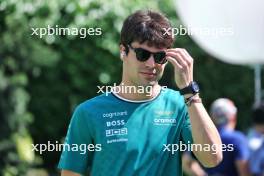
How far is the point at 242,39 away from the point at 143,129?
2.92 metres

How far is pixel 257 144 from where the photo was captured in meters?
6.80

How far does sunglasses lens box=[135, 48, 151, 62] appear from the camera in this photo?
3.85 m

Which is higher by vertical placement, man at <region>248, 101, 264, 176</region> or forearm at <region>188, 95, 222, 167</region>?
forearm at <region>188, 95, 222, 167</region>

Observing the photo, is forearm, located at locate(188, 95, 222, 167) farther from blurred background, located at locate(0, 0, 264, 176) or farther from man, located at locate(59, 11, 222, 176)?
blurred background, located at locate(0, 0, 264, 176)

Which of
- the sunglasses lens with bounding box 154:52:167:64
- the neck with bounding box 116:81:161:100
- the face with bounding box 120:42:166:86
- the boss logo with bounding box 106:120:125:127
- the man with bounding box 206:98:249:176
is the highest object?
the sunglasses lens with bounding box 154:52:167:64

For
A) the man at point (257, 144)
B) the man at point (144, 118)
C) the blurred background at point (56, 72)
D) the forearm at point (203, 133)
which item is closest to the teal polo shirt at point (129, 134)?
the man at point (144, 118)

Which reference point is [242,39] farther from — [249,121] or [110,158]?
[249,121]

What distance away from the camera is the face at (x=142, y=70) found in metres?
3.83

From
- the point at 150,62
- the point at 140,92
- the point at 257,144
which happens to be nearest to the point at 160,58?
the point at 150,62

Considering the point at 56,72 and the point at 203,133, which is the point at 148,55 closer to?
the point at 203,133

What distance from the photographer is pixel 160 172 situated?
12.4 feet

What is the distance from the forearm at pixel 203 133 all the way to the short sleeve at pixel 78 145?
1.56 feet

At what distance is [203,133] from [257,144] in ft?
10.4

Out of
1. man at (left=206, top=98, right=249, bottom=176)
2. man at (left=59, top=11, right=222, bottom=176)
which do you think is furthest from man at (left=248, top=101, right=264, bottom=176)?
man at (left=59, top=11, right=222, bottom=176)
